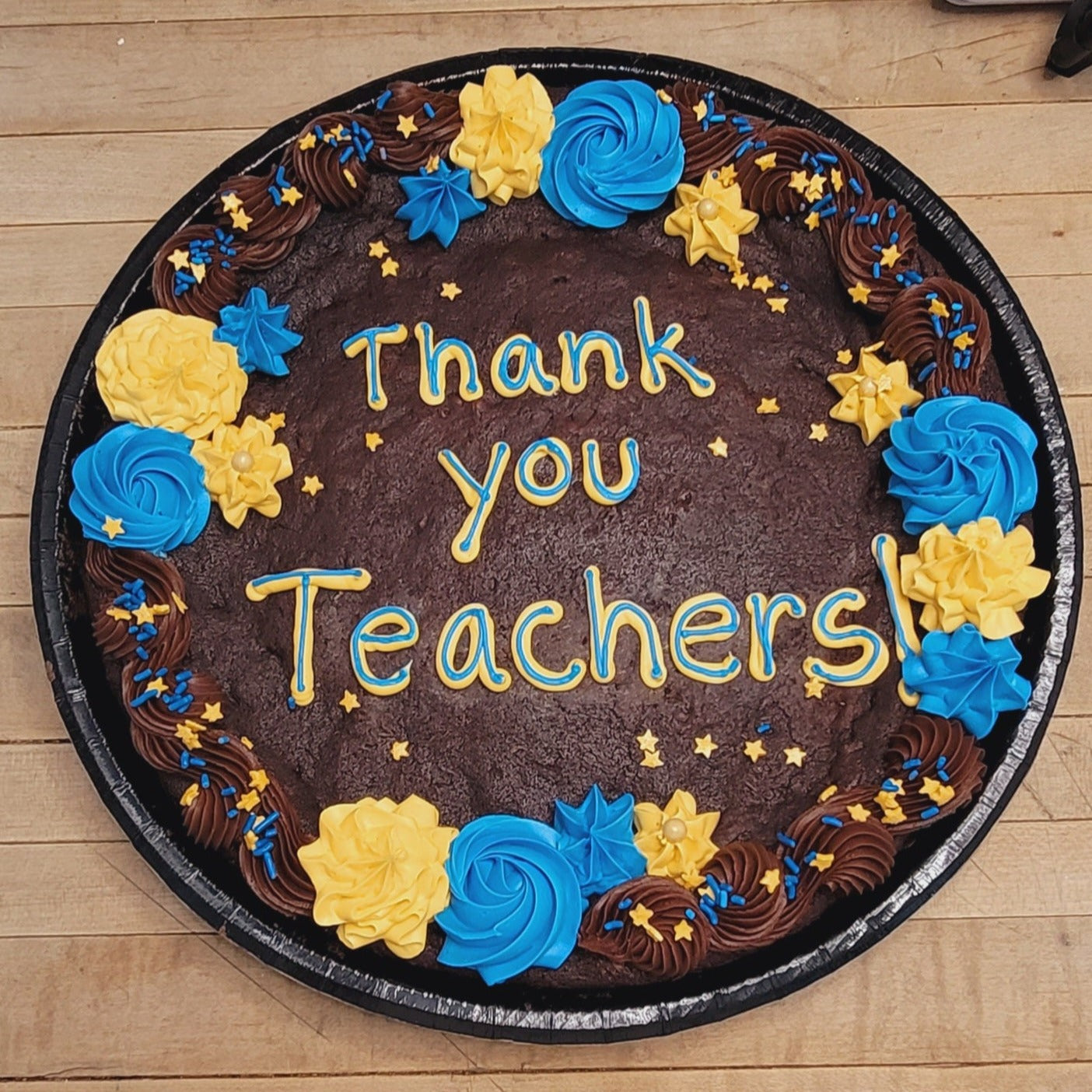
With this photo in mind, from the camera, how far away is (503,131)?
2.41 m

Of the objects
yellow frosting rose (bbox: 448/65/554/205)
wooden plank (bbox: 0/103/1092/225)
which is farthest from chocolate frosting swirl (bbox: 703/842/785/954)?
wooden plank (bbox: 0/103/1092/225)

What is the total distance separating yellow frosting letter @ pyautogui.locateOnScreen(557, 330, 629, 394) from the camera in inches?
93.9

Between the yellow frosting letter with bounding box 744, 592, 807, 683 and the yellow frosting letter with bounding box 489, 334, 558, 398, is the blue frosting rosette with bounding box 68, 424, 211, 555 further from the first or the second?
the yellow frosting letter with bounding box 744, 592, 807, 683

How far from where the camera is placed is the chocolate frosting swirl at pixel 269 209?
2.46 m

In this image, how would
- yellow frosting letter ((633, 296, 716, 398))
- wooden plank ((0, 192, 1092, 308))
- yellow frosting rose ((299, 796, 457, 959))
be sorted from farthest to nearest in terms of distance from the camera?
1. wooden plank ((0, 192, 1092, 308))
2. yellow frosting letter ((633, 296, 716, 398))
3. yellow frosting rose ((299, 796, 457, 959))

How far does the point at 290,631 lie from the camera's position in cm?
234

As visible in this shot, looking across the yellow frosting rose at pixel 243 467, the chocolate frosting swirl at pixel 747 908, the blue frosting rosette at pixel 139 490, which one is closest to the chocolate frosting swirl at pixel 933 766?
the chocolate frosting swirl at pixel 747 908

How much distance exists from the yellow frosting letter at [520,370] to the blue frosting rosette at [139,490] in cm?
66

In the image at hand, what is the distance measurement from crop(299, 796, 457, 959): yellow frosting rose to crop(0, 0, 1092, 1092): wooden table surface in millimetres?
493

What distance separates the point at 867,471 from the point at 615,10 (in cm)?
143

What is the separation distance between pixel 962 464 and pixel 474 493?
0.99m

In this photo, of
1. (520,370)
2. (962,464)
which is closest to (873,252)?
(962,464)

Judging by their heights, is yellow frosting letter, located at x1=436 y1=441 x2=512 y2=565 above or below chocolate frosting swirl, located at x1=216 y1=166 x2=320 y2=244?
below

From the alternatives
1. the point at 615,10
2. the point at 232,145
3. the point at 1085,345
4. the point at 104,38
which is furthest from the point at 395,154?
the point at 1085,345
